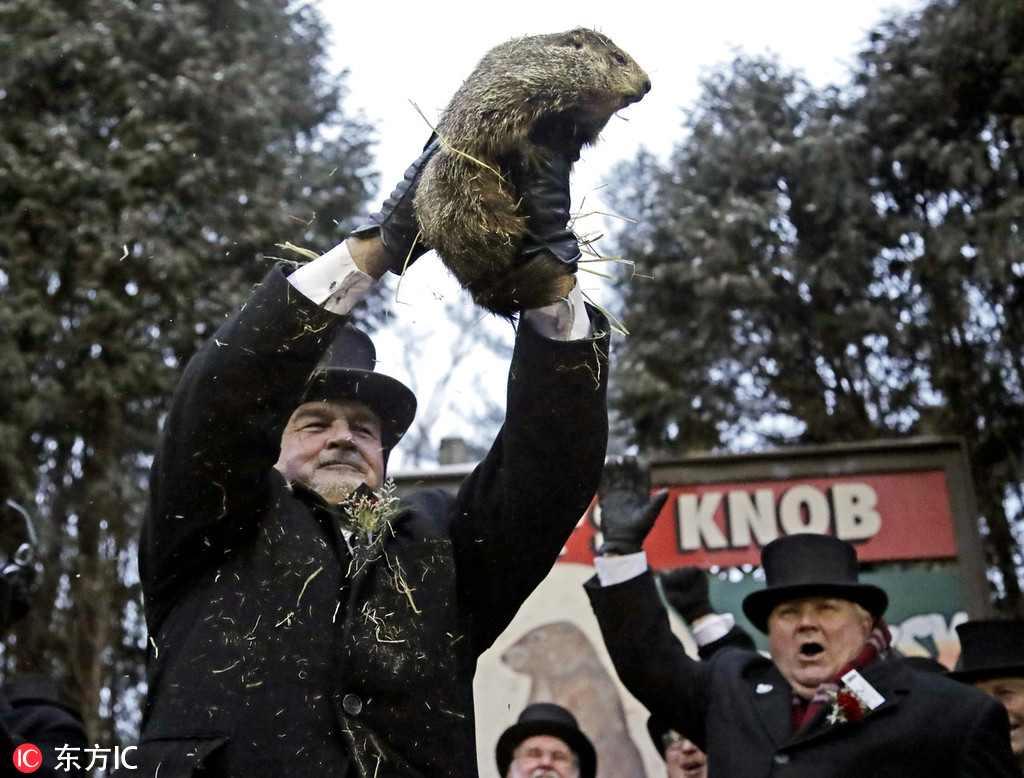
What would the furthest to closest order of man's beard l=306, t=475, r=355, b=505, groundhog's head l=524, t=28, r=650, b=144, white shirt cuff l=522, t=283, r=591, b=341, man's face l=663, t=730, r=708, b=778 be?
1. man's face l=663, t=730, r=708, b=778
2. man's beard l=306, t=475, r=355, b=505
3. white shirt cuff l=522, t=283, r=591, b=341
4. groundhog's head l=524, t=28, r=650, b=144

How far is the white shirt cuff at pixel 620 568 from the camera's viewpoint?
429 cm

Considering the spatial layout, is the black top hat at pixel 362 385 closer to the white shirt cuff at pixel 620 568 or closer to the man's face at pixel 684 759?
the white shirt cuff at pixel 620 568

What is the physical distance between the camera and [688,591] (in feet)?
17.0

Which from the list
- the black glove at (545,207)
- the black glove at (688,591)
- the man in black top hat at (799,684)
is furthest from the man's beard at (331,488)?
the black glove at (688,591)

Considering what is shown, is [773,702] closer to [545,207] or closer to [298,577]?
[298,577]

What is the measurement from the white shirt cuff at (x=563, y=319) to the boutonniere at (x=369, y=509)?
2.09 feet

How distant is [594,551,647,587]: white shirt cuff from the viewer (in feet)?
14.1

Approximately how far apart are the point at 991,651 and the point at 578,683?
4.04 metres

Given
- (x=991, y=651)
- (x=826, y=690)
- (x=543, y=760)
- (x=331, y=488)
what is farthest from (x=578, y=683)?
(x=331, y=488)

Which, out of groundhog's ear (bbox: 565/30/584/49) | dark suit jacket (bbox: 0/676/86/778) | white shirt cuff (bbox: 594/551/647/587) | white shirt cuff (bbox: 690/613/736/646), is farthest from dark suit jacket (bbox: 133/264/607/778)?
white shirt cuff (bbox: 690/613/736/646)

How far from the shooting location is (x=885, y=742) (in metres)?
3.79

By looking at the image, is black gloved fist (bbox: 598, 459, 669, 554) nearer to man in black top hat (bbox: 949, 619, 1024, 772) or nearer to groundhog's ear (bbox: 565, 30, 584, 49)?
man in black top hat (bbox: 949, 619, 1024, 772)

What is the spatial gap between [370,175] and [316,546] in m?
10.6

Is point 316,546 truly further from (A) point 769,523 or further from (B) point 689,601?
(A) point 769,523
